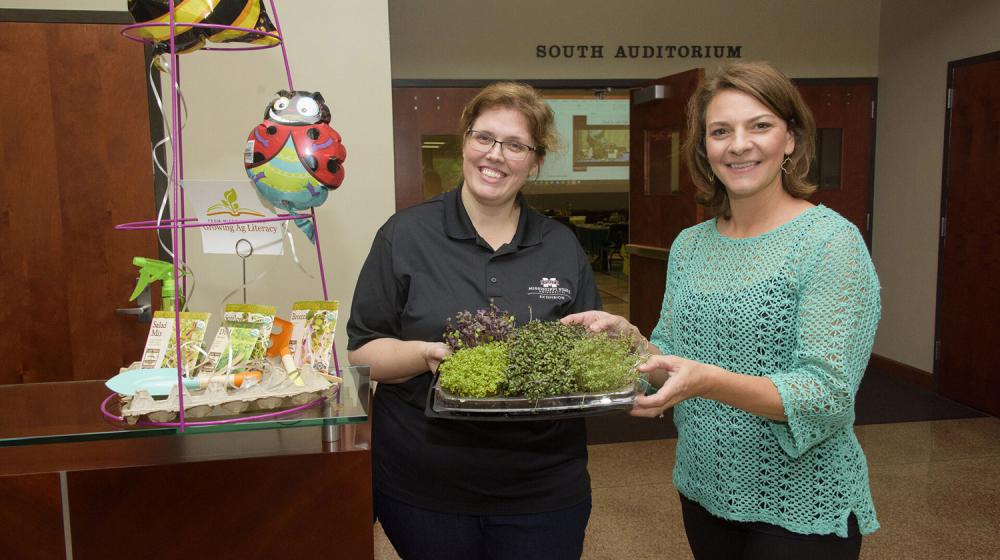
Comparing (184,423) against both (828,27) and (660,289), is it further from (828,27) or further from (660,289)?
(828,27)

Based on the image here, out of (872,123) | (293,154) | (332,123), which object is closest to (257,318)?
(293,154)

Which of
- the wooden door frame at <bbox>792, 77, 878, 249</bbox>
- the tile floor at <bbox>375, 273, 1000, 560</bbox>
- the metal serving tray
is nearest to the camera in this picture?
the metal serving tray

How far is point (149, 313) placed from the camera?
2.94 m

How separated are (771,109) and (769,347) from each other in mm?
465

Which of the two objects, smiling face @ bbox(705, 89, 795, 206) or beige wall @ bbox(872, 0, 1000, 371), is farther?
beige wall @ bbox(872, 0, 1000, 371)

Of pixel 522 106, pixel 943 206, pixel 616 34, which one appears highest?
pixel 616 34

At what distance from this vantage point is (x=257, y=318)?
4.00ft

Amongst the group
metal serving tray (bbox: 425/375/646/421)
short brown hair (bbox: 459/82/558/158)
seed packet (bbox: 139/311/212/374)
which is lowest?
metal serving tray (bbox: 425/375/646/421)

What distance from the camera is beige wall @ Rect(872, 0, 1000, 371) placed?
482 cm

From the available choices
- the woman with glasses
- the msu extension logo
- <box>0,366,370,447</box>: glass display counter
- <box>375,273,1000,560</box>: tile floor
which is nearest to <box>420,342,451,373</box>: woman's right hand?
the woman with glasses

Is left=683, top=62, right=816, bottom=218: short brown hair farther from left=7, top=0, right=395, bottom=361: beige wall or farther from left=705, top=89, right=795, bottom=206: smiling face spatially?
left=7, top=0, right=395, bottom=361: beige wall

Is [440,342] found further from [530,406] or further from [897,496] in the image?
[897,496]

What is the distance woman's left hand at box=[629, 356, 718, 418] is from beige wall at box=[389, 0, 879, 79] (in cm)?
404

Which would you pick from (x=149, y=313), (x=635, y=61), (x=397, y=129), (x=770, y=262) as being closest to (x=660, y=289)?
(x=635, y=61)
